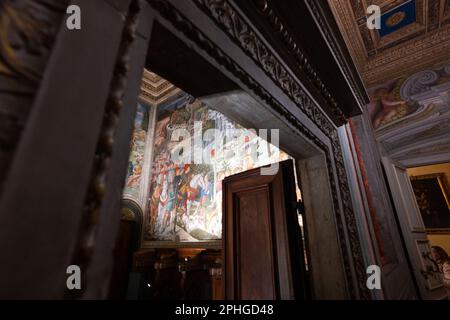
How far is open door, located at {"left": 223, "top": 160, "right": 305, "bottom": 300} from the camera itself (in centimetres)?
194

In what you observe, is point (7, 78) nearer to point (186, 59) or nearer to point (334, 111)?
point (186, 59)

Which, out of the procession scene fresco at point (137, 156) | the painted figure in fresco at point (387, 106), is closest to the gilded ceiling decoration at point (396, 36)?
the painted figure in fresco at point (387, 106)

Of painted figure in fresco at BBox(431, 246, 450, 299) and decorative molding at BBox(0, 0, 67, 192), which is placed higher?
decorative molding at BBox(0, 0, 67, 192)

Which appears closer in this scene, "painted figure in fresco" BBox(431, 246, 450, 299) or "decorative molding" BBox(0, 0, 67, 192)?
"decorative molding" BBox(0, 0, 67, 192)

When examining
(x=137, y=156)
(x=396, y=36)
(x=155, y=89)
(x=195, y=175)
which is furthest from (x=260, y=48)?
(x=155, y=89)

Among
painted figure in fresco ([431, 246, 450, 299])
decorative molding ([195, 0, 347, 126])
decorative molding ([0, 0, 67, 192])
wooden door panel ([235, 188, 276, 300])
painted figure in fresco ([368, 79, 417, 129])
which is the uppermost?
painted figure in fresco ([368, 79, 417, 129])

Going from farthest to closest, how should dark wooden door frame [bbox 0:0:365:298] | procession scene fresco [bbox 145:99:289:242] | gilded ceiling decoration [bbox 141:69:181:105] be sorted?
gilded ceiling decoration [bbox 141:69:181:105] < procession scene fresco [bbox 145:99:289:242] < dark wooden door frame [bbox 0:0:365:298]

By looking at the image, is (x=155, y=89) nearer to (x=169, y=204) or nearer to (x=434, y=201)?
(x=169, y=204)

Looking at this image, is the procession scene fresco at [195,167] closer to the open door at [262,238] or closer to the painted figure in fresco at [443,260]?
the open door at [262,238]

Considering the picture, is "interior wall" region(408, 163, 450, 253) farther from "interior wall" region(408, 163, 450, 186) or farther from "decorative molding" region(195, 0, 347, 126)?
"decorative molding" region(195, 0, 347, 126)

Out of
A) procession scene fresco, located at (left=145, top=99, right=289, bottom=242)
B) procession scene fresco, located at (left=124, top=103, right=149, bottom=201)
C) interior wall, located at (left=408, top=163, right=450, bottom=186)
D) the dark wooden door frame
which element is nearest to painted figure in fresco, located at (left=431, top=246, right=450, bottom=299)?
interior wall, located at (left=408, top=163, right=450, bottom=186)

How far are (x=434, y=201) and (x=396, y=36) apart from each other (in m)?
6.67

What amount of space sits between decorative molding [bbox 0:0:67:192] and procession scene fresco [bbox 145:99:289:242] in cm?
319

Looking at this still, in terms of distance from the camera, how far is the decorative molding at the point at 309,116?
88 centimetres
